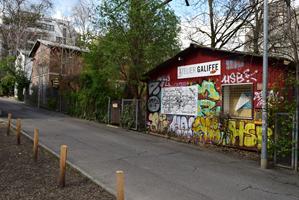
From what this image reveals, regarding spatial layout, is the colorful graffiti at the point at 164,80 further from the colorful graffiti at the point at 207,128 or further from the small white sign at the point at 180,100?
the colorful graffiti at the point at 207,128

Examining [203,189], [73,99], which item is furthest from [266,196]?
[73,99]

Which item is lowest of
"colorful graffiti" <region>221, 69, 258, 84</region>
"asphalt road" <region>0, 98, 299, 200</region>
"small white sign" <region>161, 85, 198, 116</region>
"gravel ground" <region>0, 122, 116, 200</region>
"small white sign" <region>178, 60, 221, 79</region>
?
"asphalt road" <region>0, 98, 299, 200</region>

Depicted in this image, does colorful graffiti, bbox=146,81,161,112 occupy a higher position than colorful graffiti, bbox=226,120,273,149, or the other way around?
colorful graffiti, bbox=146,81,161,112

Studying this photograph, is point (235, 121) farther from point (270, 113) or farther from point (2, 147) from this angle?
point (2, 147)

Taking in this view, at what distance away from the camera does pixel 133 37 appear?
1441 centimetres

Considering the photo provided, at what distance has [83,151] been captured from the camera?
8.57 m

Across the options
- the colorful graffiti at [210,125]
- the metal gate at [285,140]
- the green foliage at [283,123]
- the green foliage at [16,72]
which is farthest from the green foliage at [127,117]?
the green foliage at [16,72]

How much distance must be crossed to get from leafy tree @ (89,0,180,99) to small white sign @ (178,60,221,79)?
8.04ft

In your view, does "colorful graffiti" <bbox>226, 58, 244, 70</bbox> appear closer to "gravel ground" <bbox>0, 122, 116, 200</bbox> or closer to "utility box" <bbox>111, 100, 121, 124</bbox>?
"gravel ground" <bbox>0, 122, 116, 200</bbox>

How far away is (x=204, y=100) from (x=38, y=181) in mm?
7922

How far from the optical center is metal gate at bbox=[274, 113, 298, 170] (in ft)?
23.3

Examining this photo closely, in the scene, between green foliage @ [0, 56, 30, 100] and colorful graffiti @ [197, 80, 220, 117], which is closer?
colorful graffiti @ [197, 80, 220, 117]

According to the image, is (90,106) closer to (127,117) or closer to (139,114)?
(127,117)

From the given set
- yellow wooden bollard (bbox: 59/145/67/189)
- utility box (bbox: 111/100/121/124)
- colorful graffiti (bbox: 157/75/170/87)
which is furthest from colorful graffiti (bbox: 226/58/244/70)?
utility box (bbox: 111/100/121/124)
